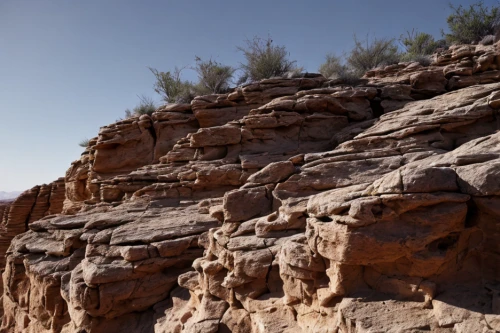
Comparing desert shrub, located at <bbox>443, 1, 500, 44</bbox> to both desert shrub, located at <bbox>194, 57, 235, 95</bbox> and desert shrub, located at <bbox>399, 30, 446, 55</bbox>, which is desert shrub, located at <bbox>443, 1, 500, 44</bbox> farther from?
desert shrub, located at <bbox>194, 57, 235, 95</bbox>

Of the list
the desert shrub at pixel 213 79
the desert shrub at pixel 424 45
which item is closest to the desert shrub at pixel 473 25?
the desert shrub at pixel 424 45

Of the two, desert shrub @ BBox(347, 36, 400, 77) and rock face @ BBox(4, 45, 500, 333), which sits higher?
desert shrub @ BBox(347, 36, 400, 77)

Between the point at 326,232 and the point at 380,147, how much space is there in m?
4.63

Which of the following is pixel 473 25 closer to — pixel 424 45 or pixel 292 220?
pixel 424 45

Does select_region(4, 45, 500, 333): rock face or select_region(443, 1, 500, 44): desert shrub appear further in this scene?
select_region(443, 1, 500, 44): desert shrub

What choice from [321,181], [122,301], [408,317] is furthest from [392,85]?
[122,301]

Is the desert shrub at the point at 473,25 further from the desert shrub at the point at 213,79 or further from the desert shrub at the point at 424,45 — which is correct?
the desert shrub at the point at 213,79

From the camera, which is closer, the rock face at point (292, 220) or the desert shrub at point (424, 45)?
the rock face at point (292, 220)

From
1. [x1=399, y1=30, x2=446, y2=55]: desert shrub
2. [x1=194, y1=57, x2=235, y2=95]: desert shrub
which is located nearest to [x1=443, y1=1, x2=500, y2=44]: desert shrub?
[x1=399, y1=30, x2=446, y2=55]: desert shrub

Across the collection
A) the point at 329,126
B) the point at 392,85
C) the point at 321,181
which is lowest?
the point at 321,181

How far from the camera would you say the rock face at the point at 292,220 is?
4129mm

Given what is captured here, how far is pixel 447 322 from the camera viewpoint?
354 cm

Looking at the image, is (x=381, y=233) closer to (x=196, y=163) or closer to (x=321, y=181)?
(x=321, y=181)

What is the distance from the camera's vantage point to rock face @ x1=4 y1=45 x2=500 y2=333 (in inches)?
163
